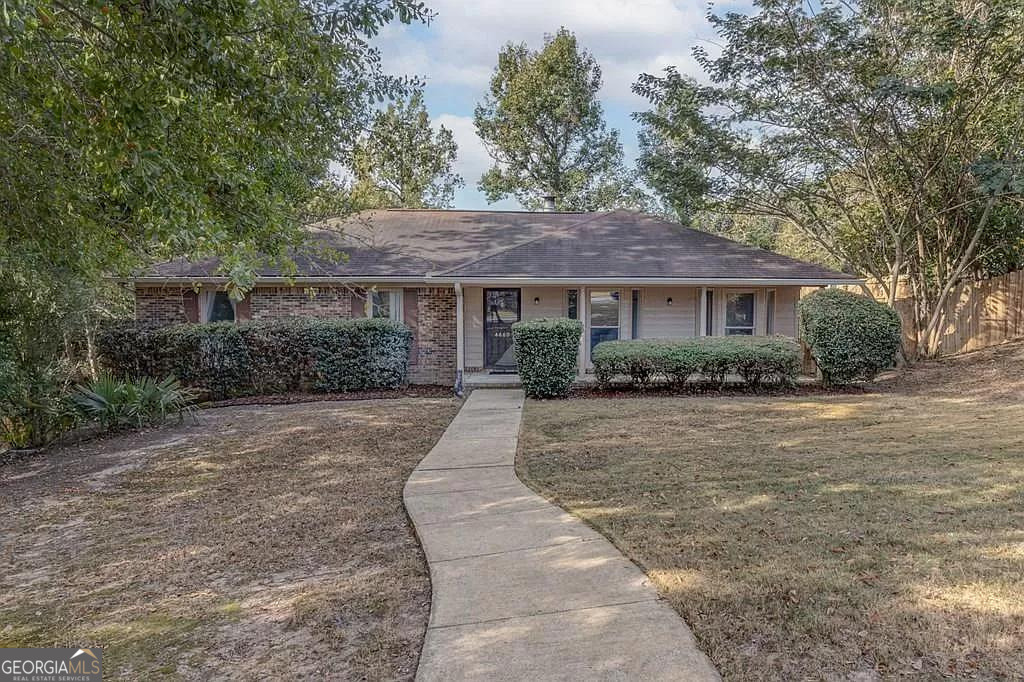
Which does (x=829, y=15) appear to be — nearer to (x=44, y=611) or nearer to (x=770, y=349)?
(x=770, y=349)

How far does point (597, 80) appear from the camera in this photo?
28.1 metres

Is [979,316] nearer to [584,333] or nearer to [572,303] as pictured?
[584,333]

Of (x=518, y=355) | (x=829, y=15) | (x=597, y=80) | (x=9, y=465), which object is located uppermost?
(x=597, y=80)

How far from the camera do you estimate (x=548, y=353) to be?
10.9m

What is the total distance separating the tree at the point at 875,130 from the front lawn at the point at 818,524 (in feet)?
21.7

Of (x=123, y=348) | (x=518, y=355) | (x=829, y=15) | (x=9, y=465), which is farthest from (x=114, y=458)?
(x=829, y=15)

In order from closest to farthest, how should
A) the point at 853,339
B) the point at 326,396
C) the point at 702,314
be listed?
the point at 853,339
the point at 326,396
the point at 702,314

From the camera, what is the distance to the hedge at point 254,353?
1209 centimetres

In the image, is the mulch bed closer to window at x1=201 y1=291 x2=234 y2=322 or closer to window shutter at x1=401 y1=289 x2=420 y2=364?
window shutter at x1=401 y1=289 x2=420 y2=364

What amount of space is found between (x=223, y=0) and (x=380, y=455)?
15.8 ft

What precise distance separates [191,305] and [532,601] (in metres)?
12.8

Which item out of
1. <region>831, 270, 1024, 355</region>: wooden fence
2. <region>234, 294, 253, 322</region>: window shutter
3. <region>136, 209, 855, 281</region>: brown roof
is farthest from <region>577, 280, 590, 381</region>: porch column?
<region>831, 270, 1024, 355</region>: wooden fence

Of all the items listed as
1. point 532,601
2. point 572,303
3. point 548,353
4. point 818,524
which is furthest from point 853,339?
point 532,601

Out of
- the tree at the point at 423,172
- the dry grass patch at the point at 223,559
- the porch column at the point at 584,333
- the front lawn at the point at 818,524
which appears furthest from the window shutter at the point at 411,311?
the tree at the point at 423,172
